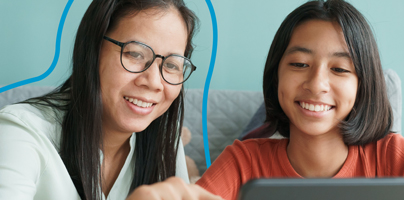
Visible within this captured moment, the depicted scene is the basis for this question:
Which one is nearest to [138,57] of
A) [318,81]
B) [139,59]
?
[139,59]

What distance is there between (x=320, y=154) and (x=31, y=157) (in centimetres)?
72

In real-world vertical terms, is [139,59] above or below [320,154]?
above

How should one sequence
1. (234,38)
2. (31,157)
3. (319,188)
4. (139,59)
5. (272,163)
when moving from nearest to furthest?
(319,188), (31,157), (139,59), (272,163), (234,38)

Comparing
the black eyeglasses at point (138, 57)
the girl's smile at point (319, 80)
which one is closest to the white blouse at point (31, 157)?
the black eyeglasses at point (138, 57)

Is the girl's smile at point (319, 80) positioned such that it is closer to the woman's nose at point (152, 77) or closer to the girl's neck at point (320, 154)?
the girl's neck at point (320, 154)

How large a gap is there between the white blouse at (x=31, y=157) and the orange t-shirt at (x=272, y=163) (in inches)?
14.1

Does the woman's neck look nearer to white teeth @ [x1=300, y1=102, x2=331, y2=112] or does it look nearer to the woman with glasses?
the woman with glasses

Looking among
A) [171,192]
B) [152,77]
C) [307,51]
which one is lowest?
[171,192]

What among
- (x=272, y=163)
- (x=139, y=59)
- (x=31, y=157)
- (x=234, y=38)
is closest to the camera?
(x=31, y=157)

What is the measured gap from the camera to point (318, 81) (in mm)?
902

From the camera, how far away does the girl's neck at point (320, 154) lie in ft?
3.36

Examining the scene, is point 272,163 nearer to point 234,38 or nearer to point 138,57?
point 138,57

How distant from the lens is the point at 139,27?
0.98 m

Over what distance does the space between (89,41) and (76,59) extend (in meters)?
0.07
